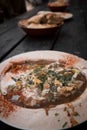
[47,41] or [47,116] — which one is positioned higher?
[47,116]

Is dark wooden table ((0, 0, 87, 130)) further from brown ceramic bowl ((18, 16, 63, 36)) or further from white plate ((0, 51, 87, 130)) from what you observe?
white plate ((0, 51, 87, 130))

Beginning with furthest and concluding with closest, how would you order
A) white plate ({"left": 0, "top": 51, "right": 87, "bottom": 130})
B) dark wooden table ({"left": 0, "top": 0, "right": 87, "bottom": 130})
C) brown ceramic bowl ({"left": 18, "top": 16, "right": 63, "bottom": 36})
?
brown ceramic bowl ({"left": 18, "top": 16, "right": 63, "bottom": 36})
dark wooden table ({"left": 0, "top": 0, "right": 87, "bottom": 130})
white plate ({"left": 0, "top": 51, "right": 87, "bottom": 130})

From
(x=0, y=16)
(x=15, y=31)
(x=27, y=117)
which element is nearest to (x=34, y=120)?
(x=27, y=117)

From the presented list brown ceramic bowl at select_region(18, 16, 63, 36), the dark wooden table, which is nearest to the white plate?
the dark wooden table

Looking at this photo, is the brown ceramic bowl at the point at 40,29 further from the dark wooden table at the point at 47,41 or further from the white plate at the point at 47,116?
the white plate at the point at 47,116

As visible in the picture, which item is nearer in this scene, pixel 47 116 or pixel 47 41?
pixel 47 116

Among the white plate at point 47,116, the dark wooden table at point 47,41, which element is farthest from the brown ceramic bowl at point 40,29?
the white plate at point 47,116

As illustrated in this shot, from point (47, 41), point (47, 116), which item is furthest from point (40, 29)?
point (47, 116)

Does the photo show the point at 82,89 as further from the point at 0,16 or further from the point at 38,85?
the point at 0,16

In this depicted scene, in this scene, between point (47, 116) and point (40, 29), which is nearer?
point (47, 116)

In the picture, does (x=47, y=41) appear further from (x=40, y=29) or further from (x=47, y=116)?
(x=47, y=116)

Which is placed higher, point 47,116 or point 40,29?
point 47,116
